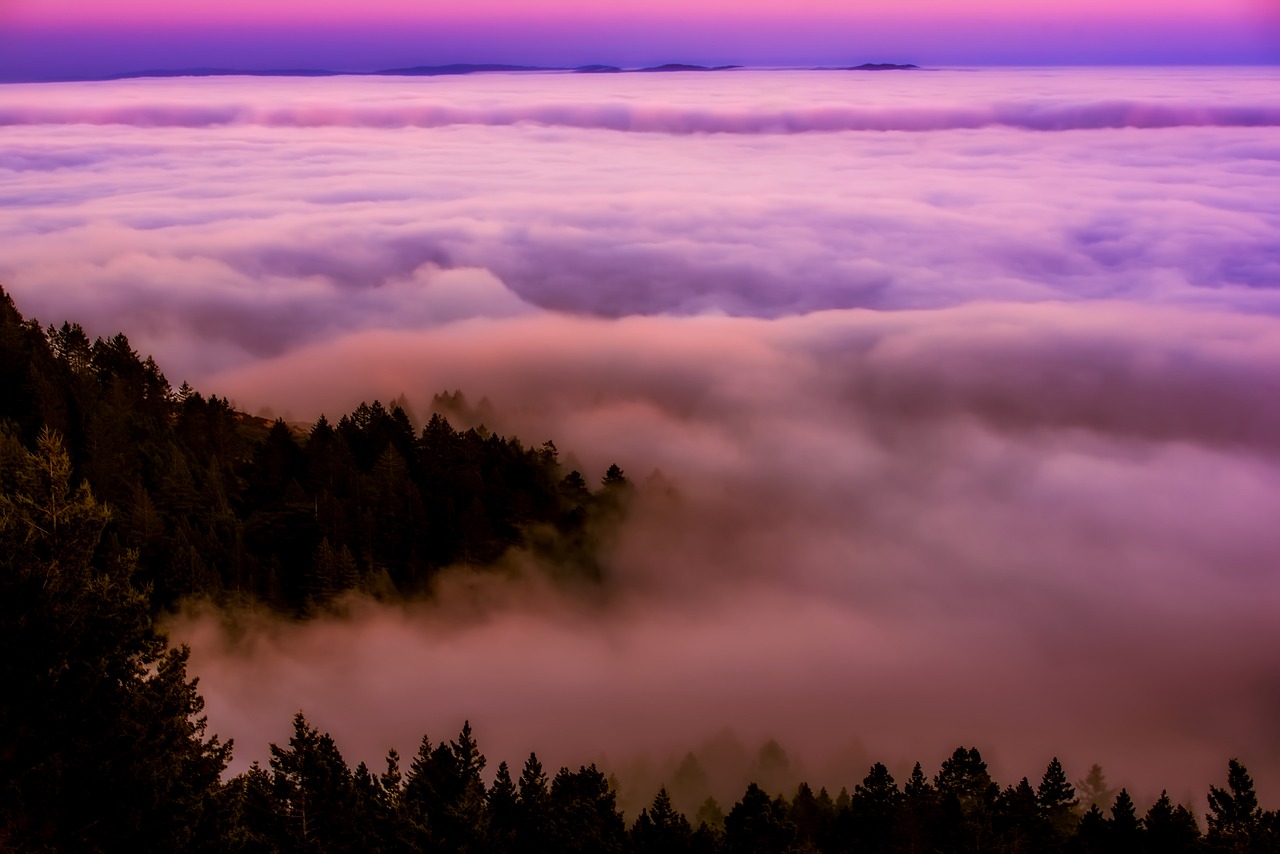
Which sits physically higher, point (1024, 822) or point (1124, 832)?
point (1024, 822)

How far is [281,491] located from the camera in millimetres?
63062

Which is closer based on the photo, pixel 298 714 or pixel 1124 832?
pixel 298 714

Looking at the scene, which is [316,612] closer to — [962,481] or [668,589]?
[668,589]

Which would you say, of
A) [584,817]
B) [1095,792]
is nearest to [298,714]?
[584,817]

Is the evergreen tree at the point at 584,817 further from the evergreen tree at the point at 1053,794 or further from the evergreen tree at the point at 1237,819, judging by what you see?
the evergreen tree at the point at 1237,819

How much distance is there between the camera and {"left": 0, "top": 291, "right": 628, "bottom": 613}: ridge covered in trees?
51.6 meters

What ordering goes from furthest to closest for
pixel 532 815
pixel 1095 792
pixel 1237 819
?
pixel 1095 792
pixel 1237 819
pixel 532 815

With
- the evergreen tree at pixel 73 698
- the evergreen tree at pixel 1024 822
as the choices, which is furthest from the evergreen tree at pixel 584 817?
the evergreen tree at pixel 73 698

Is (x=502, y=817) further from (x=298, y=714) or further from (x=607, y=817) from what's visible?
(x=298, y=714)

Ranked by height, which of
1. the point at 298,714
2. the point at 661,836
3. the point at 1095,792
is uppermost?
the point at 1095,792

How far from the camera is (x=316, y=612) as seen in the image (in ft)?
175

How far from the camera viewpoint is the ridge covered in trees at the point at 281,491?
51562mm

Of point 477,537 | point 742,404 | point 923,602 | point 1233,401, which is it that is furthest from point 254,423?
point 1233,401

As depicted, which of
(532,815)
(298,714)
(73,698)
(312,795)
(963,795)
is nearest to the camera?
(73,698)
